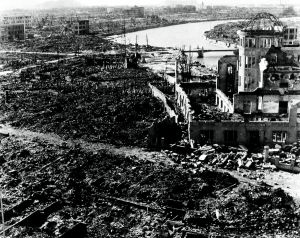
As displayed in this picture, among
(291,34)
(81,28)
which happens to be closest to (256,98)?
(291,34)

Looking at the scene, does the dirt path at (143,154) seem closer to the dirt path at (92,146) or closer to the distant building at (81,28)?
the dirt path at (92,146)

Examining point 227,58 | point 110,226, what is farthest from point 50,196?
point 227,58

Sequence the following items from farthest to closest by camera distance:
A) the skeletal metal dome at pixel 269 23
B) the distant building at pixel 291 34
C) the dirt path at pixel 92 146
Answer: the distant building at pixel 291 34
the skeletal metal dome at pixel 269 23
the dirt path at pixel 92 146

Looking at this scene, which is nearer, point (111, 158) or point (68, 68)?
point (111, 158)

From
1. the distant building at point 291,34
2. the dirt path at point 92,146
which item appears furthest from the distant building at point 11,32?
the dirt path at point 92,146

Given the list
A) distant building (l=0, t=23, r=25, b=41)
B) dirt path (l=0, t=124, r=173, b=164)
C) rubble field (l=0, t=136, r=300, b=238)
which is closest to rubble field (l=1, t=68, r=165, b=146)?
dirt path (l=0, t=124, r=173, b=164)

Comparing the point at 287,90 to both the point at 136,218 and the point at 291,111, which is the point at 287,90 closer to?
the point at 291,111
